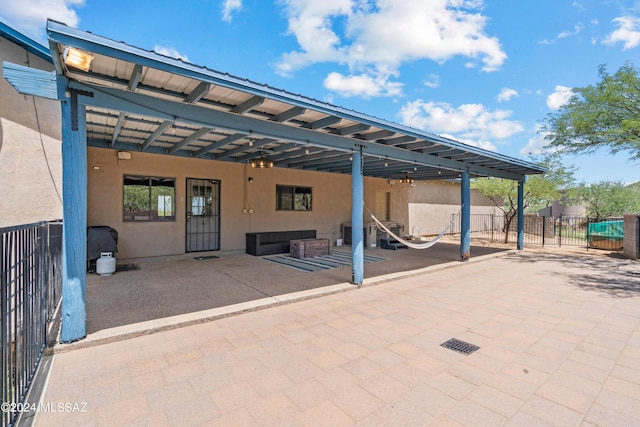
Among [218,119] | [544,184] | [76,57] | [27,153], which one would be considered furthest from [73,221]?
[544,184]

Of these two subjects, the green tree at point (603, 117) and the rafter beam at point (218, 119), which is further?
the green tree at point (603, 117)

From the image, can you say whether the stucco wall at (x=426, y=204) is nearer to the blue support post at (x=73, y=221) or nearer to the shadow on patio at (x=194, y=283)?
the shadow on patio at (x=194, y=283)

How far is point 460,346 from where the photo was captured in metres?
2.82

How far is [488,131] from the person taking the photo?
47.0 meters

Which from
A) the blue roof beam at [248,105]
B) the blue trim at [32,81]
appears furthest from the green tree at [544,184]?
the blue trim at [32,81]

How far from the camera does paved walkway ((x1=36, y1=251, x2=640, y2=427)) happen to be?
6.05 feet

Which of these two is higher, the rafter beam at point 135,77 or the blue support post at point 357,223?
the rafter beam at point 135,77

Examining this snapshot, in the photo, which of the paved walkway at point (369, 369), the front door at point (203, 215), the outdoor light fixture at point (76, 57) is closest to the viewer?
the paved walkway at point (369, 369)

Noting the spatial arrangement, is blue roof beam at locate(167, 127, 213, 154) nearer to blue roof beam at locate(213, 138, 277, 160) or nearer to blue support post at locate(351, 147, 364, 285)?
blue roof beam at locate(213, 138, 277, 160)

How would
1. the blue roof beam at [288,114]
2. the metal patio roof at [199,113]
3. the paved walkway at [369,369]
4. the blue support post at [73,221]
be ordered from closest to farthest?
the paved walkway at [369,369] < the metal patio roof at [199,113] < the blue support post at [73,221] < the blue roof beam at [288,114]

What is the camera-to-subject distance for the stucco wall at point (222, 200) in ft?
20.0

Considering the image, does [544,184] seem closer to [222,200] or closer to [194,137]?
[222,200]

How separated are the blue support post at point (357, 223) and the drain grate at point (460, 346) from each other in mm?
2110

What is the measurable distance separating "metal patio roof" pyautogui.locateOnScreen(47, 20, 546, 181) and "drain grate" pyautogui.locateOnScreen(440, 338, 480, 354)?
2917mm
